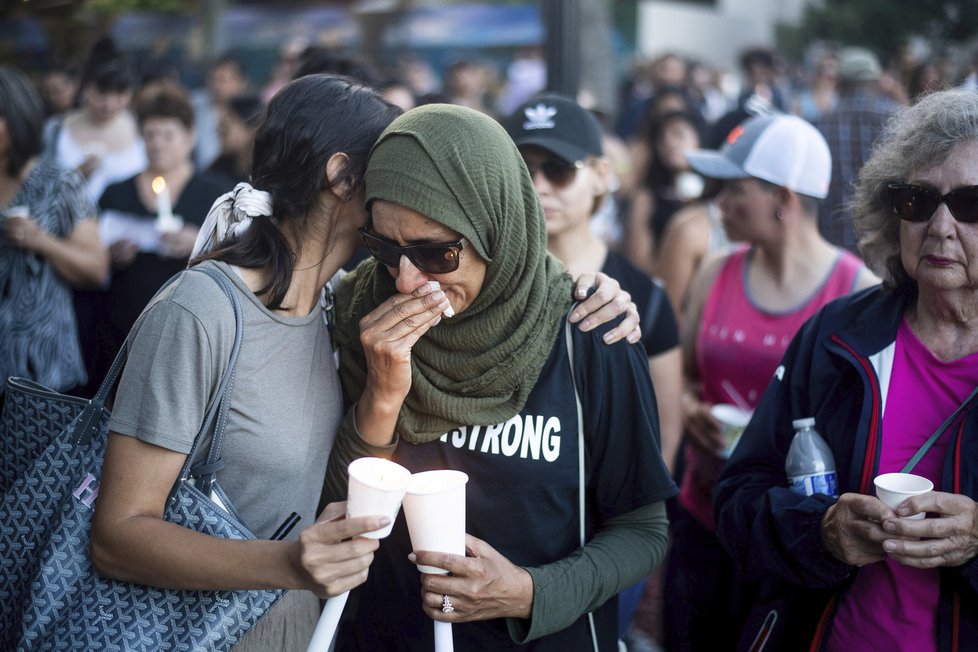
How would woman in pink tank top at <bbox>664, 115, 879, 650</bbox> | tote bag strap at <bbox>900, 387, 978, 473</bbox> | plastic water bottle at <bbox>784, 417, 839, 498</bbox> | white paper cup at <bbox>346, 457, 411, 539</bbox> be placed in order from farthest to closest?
woman in pink tank top at <bbox>664, 115, 879, 650</bbox> < plastic water bottle at <bbox>784, 417, 839, 498</bbox> < tote bag strap at <bbox>900, 387, 978, 473</bbox> < white paper cup at <bbox>346, 457, 411, 539</bbox>

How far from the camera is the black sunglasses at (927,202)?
2291mm

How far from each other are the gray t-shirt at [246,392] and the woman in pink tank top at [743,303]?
1.76 metres

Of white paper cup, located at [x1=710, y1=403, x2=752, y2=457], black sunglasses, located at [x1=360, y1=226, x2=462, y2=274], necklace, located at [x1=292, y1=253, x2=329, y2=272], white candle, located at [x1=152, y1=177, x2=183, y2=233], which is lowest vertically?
white paper cup, located at [x1=710, y1=403, x2=752, y2=457]

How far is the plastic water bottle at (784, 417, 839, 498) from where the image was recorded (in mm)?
2420

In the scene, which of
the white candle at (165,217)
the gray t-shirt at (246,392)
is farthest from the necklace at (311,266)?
the white candle at (165,217)

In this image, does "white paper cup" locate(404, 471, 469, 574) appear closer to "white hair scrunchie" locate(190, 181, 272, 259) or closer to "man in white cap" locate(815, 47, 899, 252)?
"white hair scrunchie" locate(190, 181, 272, 259)

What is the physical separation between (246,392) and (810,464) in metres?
1.33

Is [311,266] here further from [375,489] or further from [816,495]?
[816,495]

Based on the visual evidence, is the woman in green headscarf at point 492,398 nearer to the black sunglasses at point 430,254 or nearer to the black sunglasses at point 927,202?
the black sunglasses at point 430,254

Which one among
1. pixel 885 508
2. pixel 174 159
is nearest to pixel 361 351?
pixel 885 508

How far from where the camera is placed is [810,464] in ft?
7.94

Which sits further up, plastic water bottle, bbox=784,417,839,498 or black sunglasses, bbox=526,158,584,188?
black sunglasses, bbox=526,158,584,188

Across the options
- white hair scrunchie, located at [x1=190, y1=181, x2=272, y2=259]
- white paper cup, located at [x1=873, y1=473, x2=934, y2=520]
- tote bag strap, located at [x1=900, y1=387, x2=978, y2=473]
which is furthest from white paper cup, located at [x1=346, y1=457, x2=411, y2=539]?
tote bag strap, located at [x1=900, y1=387, x2=978, y2=473]

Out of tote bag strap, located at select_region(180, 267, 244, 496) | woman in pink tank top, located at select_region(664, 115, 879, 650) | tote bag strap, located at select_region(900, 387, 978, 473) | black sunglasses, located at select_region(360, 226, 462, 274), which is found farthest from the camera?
woman in pink tank top, located at select_region(664, 115, 879, 650)
